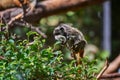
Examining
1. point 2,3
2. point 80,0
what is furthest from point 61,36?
point 80,0

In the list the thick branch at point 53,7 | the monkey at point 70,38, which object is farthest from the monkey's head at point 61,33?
the thick branch at point 53,7

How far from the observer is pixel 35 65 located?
83 centimetres

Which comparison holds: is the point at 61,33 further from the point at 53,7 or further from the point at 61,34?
the point at 53,7

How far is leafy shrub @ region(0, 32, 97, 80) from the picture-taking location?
2.65ft

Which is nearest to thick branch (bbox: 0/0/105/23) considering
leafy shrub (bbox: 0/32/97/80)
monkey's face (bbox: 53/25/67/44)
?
monkey's face (bbox: 53/25/67/44)

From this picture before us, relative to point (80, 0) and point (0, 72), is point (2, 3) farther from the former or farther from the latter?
point (0, 72)

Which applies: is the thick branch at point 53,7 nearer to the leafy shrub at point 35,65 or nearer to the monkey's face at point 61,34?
the monkey's face at point 61,34

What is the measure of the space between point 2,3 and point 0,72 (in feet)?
3.55

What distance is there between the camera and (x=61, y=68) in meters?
0.88

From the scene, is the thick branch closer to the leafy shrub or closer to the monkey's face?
the monkey's face

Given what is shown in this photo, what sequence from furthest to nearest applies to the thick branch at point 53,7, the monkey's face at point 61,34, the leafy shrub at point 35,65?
the thick branch at point 53,7 → the monkey's face at point 61,34 → the leafy shrub at point 35,65

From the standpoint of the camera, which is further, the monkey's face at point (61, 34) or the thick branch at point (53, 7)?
the thick branch at point (53, 7)

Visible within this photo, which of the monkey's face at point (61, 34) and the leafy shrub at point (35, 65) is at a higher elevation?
the monkey's face at point (61, 34)

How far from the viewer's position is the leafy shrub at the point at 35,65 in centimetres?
81
